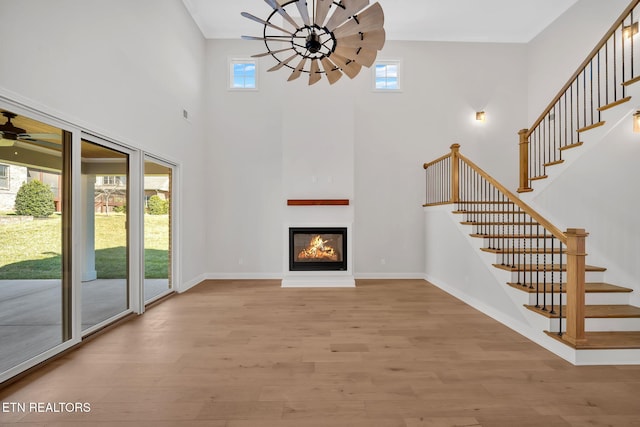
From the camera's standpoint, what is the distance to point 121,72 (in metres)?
3.54

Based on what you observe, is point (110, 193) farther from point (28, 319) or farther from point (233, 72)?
point (233, 72)

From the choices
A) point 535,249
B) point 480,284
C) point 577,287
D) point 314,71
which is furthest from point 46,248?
point 535,249

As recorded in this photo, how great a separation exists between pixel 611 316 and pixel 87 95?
5.65m

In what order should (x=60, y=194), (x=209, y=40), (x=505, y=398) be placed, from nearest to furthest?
(x=505, y=398), (x=60, y=194), (x=209, y=40)

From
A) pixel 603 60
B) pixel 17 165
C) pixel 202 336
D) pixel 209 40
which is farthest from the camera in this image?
pixel 209 40

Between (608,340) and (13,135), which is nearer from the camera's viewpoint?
(13,135)

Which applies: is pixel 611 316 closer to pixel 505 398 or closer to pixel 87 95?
pixel 505 398

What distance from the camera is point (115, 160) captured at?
3.72 metres

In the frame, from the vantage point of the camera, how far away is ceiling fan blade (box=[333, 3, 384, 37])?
8.91 feet

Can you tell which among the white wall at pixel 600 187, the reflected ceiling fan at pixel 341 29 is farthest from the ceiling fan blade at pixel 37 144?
the white wall at pixel 600 187

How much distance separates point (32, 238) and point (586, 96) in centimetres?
777

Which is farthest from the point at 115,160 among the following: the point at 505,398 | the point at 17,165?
the point at 505,398

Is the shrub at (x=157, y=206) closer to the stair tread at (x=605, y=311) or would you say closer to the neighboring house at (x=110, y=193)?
the neighboring house at (x=110, y=193)

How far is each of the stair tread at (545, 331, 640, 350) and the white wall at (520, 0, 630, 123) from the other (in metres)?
4.82
